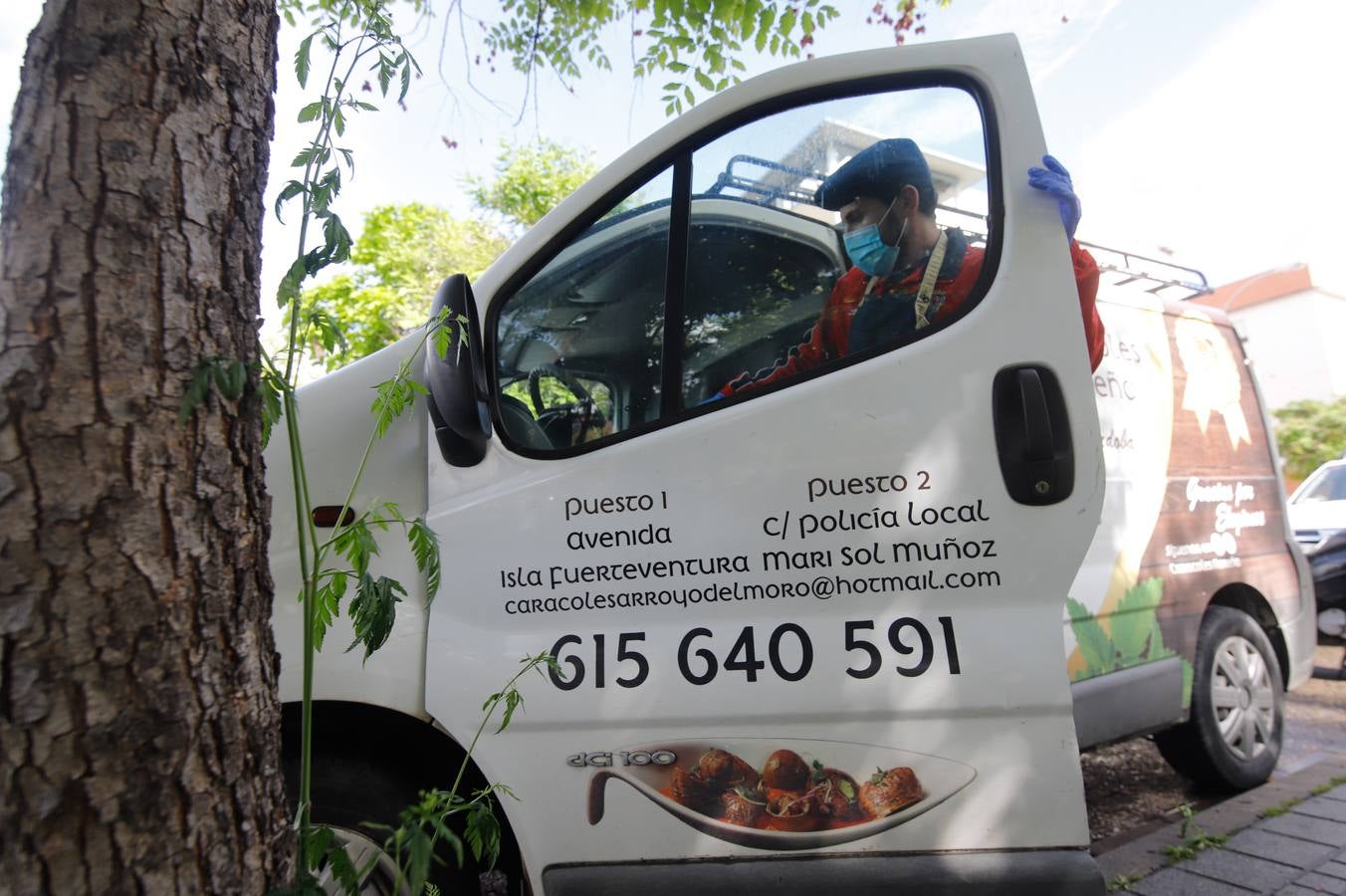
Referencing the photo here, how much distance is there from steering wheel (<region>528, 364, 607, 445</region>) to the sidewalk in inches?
90.8

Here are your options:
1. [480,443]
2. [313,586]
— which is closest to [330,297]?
[480,443]

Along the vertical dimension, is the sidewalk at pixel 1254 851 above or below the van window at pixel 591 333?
below

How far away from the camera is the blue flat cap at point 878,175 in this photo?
7.02 ft

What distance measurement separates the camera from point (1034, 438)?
186 centimetres

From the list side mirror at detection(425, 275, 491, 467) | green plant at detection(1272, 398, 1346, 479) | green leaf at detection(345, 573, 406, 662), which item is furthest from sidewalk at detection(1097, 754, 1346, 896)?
green plant at detection(1272, 398, 1346, 479)

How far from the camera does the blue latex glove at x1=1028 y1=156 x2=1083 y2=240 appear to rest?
1.94 metres

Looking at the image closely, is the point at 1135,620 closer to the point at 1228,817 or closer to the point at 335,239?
the point at 1228,817

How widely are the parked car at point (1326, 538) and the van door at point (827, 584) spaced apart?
403 centimetres

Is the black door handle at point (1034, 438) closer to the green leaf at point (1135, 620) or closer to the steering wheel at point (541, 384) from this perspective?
the steering wheel at point (541, 384)

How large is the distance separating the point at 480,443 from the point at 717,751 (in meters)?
0.90

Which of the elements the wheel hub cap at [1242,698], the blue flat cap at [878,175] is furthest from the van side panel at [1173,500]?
the blue flat cap at [878,175]

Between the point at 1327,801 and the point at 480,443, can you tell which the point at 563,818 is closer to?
the point at 480,443

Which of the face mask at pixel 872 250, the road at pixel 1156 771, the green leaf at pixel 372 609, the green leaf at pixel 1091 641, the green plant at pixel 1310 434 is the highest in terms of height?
the green plant at pixel 1310 434

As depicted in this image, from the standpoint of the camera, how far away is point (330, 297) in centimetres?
1088
